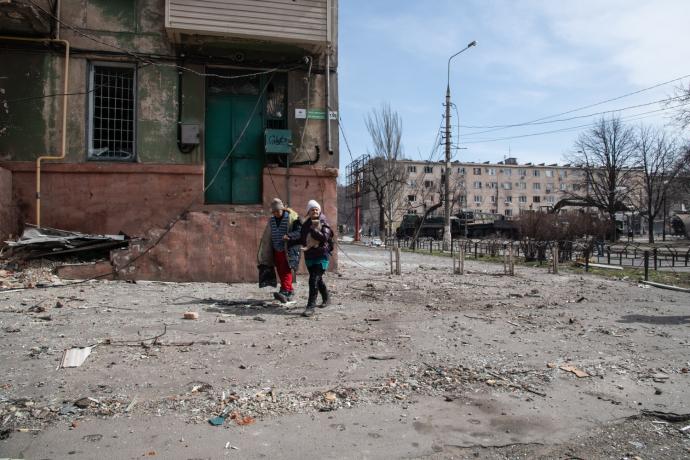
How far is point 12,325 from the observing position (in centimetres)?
587

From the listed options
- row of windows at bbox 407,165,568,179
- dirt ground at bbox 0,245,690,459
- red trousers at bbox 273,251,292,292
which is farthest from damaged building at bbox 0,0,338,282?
row of windows at bbox 407,165,568,179

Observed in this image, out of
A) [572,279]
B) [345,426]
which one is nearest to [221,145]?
[345,426]

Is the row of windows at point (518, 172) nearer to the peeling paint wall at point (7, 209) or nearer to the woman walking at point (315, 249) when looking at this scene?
the peeling paint wall at point (7, 209)

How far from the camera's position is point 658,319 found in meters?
7.71

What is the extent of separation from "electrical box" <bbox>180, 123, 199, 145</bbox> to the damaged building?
2cm

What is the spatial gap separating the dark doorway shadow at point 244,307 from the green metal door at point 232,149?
12.6ft

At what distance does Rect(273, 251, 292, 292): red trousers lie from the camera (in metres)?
7.63

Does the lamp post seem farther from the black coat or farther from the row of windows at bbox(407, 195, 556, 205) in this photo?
the row of windows at bbox(407, 195, 556, 205)

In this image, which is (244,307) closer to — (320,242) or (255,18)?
(320,242)

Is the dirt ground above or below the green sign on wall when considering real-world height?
below

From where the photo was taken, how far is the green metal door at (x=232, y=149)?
11.2 metres

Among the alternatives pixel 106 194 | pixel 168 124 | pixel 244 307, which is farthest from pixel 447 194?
pixel 244 307

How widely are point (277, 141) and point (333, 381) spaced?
7.36m

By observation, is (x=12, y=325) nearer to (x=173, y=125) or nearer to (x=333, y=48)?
(x=173, y=125)
